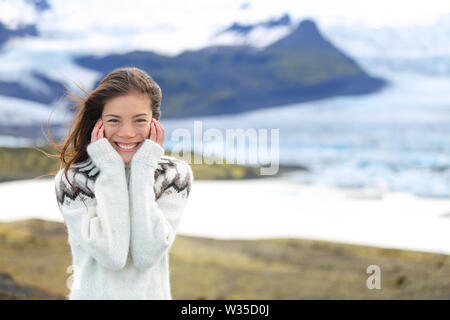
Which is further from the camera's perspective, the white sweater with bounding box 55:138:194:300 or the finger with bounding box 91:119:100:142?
the finger with bounding box 91:119:100:142

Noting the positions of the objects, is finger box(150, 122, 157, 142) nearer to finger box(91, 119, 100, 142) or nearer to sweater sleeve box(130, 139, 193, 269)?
sweater sleeve box(130, 139, 193, 269)

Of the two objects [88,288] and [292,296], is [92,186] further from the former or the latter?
[292,296]

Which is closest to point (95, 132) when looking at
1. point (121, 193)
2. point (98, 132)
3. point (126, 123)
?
point (98, 132)

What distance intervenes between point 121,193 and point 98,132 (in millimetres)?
230

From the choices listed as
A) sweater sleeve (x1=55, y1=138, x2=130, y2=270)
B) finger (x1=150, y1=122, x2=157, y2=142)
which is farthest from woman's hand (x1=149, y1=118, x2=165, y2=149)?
sweater sleeve (x1=55, y1=138, x2=130, y2=270)

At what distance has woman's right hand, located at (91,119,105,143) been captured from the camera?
156 centimetres

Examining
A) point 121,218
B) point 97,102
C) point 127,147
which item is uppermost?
point 97,102

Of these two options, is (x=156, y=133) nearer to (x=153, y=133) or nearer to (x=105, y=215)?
(x=153, y=133)

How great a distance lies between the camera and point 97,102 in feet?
5.27

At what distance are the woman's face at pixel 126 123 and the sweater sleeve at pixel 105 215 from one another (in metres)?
0.03

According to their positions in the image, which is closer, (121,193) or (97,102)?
(121,193)

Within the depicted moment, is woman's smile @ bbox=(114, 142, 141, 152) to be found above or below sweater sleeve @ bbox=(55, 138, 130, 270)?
above

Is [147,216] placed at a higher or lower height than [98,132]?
lower
